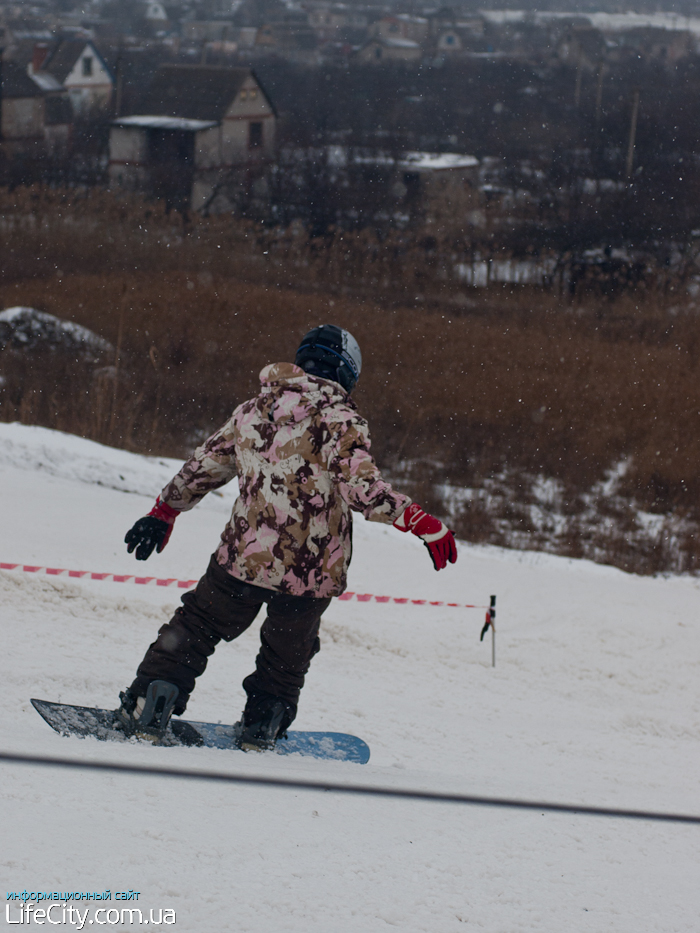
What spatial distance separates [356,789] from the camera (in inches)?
103

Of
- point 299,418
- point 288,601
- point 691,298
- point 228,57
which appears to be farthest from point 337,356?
point 228,57

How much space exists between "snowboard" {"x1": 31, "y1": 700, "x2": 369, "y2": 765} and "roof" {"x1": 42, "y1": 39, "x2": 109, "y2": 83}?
51475mm

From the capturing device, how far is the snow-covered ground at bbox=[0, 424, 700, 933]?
6.70 feet

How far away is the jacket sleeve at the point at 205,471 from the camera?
2.88 metres

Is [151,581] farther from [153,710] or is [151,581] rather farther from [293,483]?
[293,483]

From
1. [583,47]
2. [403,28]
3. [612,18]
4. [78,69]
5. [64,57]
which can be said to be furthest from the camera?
[612,18]

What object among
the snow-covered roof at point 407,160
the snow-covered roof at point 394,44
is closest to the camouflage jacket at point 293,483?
the snow-covered roof at point 407,160

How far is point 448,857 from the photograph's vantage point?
7.63 feet

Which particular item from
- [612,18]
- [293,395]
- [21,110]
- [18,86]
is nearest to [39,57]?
[18,86]

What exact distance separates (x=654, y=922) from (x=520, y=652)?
2.48m

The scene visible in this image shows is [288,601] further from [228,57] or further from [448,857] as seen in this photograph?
[228,57]

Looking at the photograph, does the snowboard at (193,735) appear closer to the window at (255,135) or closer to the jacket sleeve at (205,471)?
the jacket sleeve at (205,471)

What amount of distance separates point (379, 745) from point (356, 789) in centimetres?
69

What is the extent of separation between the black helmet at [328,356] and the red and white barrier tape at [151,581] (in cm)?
202
